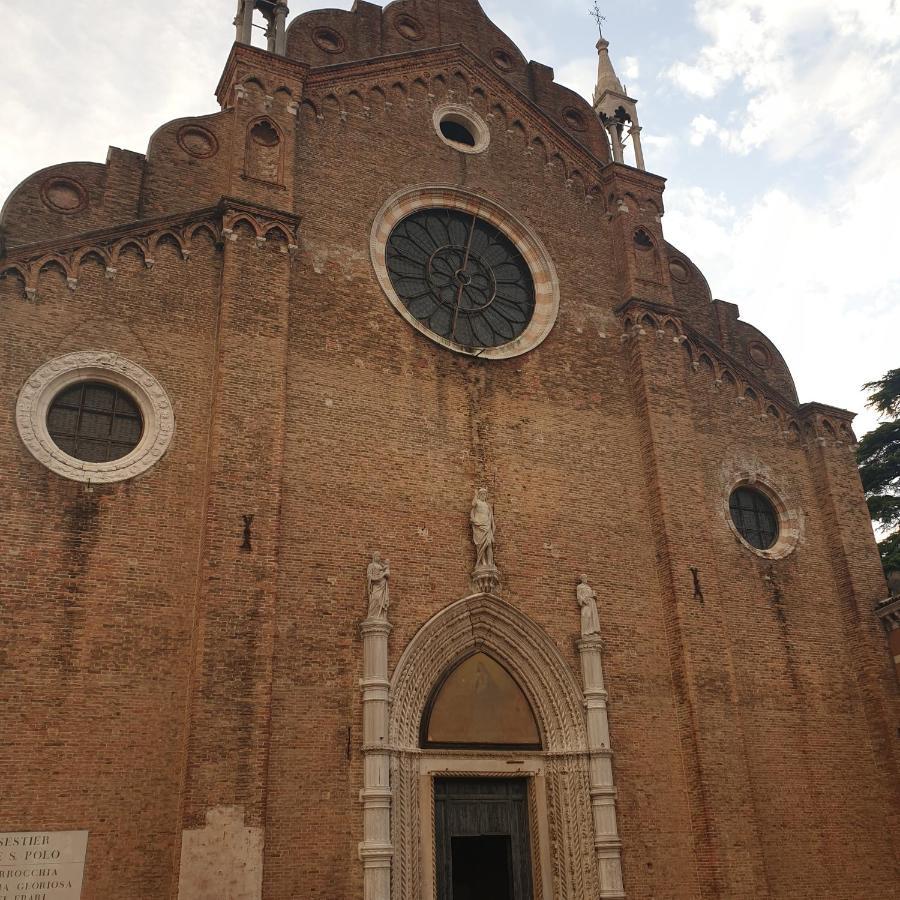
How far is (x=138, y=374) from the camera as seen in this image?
12.0 m

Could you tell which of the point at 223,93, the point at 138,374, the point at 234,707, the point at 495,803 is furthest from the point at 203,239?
the point at 495,803

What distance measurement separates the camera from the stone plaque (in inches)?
371

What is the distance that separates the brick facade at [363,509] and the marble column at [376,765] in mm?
154

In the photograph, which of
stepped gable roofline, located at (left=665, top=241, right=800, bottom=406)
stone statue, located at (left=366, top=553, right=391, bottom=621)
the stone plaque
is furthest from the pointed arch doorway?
stepped gable roofline, located at (left=665, top=241, right=800, bottom=406)

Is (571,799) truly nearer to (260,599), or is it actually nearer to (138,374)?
(260,599)

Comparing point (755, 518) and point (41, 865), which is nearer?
point (41, 865)

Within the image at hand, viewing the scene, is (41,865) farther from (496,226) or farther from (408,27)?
(408,27)

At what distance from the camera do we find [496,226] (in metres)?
16.1

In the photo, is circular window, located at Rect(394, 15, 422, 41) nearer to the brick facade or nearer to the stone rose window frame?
the brick facade

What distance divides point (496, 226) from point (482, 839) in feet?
31.9

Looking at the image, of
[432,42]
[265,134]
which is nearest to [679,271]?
[432,42]

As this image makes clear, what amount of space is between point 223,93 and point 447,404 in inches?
246

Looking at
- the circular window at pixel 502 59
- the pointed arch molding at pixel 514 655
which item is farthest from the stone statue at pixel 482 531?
the circular window at pixel 502 59

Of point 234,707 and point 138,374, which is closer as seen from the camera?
point 234,707
